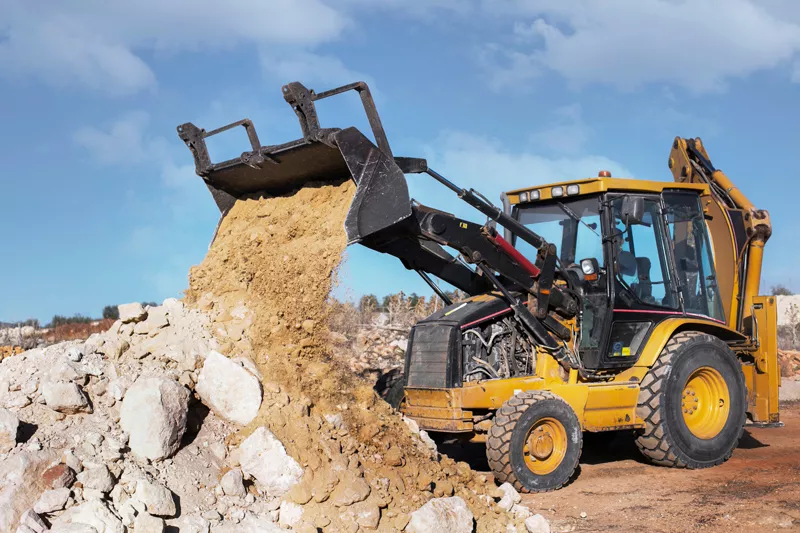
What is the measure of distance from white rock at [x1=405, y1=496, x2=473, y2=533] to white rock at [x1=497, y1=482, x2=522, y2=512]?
561 mm

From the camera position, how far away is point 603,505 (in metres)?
6.67

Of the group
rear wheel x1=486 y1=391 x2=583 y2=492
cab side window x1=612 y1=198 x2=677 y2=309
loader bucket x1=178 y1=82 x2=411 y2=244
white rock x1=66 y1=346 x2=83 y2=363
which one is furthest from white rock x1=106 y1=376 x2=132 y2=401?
cab side window x1=612 y1=198 x2=677 y2=309

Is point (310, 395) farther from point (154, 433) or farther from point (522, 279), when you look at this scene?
point (522, 279)

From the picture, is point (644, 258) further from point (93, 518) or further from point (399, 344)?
point (399, 344)

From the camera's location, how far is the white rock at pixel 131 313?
670 cm

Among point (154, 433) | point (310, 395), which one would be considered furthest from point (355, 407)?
point (154, 433)

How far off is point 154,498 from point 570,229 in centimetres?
491

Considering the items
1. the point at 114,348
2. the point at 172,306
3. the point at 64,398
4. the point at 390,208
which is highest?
the point at 390,208

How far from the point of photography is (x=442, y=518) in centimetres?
555

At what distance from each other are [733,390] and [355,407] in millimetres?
4322

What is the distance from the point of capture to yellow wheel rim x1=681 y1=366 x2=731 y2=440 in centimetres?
837

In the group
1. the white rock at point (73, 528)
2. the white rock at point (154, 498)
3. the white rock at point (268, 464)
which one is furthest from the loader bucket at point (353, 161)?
the white rock at point (73, 528)

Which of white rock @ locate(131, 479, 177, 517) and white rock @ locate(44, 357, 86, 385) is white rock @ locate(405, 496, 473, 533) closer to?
white rock @ locate(131, 479, 177, 517)

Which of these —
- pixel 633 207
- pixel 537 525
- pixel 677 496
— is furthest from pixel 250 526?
pixel 633 207
